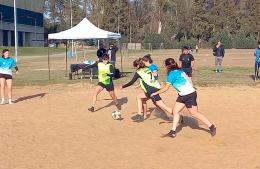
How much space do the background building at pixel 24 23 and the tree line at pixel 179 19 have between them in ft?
23.9

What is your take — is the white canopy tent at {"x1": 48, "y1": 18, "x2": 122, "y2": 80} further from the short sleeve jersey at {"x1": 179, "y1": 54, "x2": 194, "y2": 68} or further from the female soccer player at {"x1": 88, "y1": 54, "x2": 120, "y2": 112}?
the female soccer player at {"x1": 88, "y1": 54, "x2": 120, "y2": 112}

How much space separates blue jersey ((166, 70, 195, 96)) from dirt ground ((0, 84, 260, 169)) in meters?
0.94

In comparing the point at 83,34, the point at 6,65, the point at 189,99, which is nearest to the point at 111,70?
the point at 6,65

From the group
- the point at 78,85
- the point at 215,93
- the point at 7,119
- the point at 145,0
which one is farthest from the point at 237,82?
the point at 145,0

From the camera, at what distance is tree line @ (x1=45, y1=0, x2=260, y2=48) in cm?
9438

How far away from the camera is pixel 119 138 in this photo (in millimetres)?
10000

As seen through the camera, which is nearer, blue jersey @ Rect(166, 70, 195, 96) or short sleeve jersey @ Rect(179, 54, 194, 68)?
blue jersey @ Rect(166, 70, 195, 96)

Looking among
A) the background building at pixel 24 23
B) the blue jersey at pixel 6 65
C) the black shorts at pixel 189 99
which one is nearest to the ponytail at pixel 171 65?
the black shorts at pixel 189 99

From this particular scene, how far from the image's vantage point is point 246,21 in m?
96.9

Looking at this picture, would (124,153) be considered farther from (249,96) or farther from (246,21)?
(246,21)

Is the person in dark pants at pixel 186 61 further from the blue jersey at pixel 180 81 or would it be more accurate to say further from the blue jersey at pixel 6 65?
the blue jersey at pixel 180 81

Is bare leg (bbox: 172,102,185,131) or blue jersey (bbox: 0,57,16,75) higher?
blue jersey (bbox: 0,57,16,75)

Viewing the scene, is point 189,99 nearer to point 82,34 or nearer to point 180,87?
point 180,87

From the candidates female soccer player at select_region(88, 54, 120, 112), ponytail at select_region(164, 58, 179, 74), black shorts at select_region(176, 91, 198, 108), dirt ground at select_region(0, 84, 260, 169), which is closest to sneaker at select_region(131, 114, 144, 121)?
dirt ground at select_region(0, 84, 260, 169)
